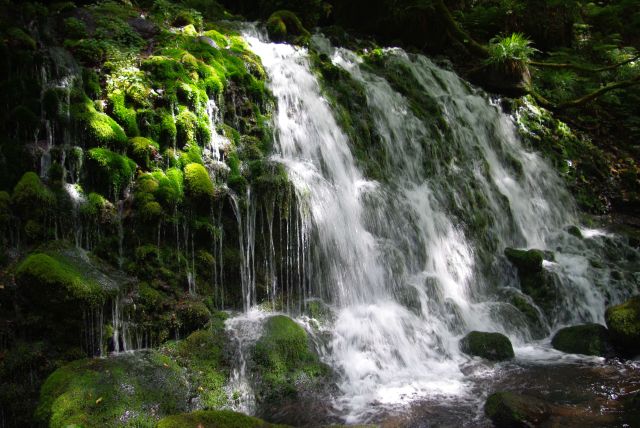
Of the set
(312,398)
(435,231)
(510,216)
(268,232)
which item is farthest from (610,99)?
(312,398)

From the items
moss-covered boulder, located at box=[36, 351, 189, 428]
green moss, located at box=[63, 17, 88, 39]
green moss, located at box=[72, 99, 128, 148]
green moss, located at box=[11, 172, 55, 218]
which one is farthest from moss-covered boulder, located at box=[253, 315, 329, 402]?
green moss, located at box=[63, 17, 88, 39]

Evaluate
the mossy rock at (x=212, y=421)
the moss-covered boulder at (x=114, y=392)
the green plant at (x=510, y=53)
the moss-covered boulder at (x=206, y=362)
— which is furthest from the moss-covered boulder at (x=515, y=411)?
the green plant at (x=510, y=53)

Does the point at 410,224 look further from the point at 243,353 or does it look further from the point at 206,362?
the point at 206,362

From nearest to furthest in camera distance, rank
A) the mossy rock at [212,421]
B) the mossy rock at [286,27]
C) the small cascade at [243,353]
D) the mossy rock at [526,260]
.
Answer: the mossy rock at [212,421], the small cascade at [243,353], the mossy rock at [526,260], the mossy rock at [286,27]

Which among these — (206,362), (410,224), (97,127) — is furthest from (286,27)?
(206,362)

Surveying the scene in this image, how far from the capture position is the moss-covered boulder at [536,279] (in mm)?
8148

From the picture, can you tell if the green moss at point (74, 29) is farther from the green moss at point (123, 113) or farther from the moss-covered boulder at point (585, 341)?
the moss-covered boulder at point (585, 341)

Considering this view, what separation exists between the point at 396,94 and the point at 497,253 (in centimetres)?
454

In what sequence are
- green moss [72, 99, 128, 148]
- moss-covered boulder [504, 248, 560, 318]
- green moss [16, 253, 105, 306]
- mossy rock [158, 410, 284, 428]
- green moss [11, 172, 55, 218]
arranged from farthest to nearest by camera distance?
moss-covered boulder [504, 248, 560, 318] → green moss [72, 99, 128, 148] → green moss [11, 172, 55, 218] → green moss [16, 253, 105, 306] → mossy rock [158, 410, 284, 428]

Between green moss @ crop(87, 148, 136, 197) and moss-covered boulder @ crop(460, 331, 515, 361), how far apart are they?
209 inches

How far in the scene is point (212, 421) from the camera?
3879mm

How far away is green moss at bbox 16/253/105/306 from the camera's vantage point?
4.55 metres

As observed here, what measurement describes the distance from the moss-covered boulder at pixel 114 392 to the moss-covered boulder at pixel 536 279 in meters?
6.35

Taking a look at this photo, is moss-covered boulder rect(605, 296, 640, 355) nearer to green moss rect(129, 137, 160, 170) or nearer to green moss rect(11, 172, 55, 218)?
green moss rect(129, 137, 160, 170)
